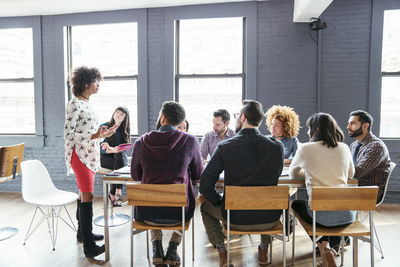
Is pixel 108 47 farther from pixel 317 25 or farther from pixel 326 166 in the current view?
pixel 326 166

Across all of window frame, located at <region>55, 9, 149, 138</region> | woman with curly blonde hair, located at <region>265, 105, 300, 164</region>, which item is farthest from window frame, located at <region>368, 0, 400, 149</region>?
window frame, located at <region>55, 9, 149, 138</region>

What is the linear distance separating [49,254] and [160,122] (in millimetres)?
1662

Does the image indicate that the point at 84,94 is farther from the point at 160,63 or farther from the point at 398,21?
the point at 398,21

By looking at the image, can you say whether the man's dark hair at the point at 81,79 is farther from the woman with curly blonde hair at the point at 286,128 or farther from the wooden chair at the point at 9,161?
the woman with curly blonde hair at the point at 286,128

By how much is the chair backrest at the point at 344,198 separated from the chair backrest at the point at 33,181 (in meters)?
2.58

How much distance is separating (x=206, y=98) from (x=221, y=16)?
1.22 m

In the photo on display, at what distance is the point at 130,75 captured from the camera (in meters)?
4.68

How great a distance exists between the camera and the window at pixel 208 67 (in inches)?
176

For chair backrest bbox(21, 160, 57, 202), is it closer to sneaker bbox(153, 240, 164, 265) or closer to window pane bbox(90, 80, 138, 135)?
sneaker bbox(153, 240, 164, 265)

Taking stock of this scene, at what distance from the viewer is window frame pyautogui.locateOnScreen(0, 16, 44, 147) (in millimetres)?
4738

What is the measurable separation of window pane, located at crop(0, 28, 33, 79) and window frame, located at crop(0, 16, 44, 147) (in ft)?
0.42

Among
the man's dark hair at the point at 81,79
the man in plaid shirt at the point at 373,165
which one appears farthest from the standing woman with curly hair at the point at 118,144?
the man in plaid shirt at the point at 373,165

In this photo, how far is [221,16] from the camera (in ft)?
14.2

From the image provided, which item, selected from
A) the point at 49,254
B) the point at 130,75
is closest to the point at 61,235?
the point at 49,254
